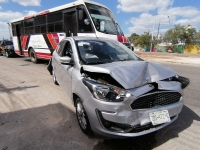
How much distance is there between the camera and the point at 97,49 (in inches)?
147

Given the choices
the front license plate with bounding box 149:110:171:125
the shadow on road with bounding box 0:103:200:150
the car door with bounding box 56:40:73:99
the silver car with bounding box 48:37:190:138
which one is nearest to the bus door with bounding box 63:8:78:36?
the car door with bounding box 56:40:73:99

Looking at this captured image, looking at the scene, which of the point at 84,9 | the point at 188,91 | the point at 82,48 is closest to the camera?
the point at 82,48

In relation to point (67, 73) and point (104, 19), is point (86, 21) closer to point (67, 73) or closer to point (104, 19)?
point (104, 19)

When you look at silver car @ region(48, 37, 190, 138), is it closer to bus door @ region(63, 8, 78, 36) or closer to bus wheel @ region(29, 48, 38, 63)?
bus door @ region(63, 8, 78, 36)

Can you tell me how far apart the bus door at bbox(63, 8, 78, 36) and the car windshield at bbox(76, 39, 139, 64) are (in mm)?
4844

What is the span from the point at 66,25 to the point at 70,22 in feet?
0.92

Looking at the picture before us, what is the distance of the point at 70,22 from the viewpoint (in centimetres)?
879

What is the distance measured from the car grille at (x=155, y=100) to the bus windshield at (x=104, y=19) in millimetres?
6012

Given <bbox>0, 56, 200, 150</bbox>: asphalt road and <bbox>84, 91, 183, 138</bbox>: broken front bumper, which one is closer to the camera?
<bbox>84, 91, 183, 138</bbox>: broken front bumper

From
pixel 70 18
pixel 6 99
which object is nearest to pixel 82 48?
pixel 6 99

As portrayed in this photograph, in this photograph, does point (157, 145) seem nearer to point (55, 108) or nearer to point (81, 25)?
point (55, 108)

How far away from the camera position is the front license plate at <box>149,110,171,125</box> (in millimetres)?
2358

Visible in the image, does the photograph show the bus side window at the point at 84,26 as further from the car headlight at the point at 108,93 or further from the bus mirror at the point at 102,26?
the car headlight at the point at 108,93

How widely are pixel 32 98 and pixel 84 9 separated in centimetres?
511
